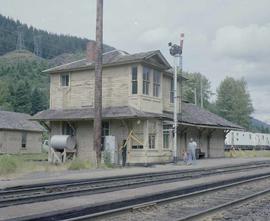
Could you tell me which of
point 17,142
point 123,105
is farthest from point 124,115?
point 17,142

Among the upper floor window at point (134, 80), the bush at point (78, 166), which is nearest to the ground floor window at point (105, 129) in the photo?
the upper floor window at point (134, 80)

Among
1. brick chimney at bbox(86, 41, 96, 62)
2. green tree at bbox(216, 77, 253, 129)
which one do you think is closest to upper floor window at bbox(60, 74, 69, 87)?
brick chimney at bbox(86, 41, 96, 62)

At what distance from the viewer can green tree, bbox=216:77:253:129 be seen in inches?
3947

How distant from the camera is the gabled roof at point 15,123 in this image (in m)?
44.1

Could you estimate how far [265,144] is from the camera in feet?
242

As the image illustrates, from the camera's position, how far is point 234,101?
10138 cm

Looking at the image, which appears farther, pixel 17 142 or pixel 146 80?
pixel 17 142

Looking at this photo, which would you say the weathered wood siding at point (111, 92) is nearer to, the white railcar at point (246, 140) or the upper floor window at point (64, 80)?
the upper floor window at point (64, 80)

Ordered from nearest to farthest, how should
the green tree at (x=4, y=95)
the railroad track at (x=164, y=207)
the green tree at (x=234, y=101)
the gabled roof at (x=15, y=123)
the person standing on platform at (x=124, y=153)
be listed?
the railroad track at (x=164, y=207) → the person standing on platform at (x=124, y=153) → the gabled roof at (x=15, y=123) → the green tree at (x=4, y=95) → the green tree at (x=234, y=101)

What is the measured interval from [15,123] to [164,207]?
3690cm

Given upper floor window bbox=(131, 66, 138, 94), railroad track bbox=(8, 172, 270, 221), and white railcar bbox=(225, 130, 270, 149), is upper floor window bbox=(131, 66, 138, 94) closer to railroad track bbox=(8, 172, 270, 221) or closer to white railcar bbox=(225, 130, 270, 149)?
railroad track bbox=(8, 172, 270, 221)

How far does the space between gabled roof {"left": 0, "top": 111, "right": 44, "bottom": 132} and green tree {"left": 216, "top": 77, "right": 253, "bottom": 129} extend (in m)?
59.1

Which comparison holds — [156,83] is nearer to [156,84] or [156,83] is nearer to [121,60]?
[156,84]

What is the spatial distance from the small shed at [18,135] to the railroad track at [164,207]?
1212 inches
